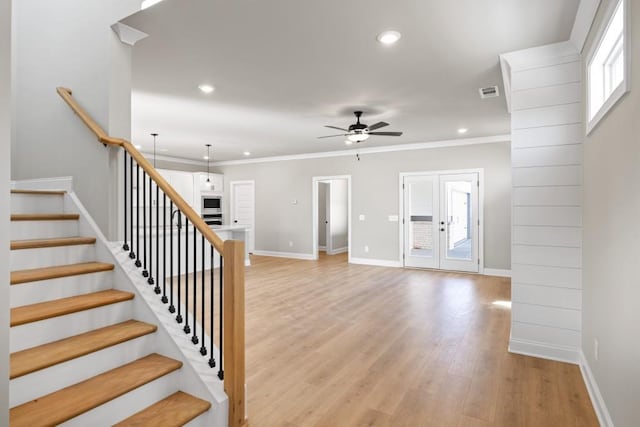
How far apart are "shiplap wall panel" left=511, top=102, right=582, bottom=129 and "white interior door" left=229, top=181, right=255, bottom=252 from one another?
7.70 meters

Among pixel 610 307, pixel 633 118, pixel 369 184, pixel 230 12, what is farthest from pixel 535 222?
pixel 369 184

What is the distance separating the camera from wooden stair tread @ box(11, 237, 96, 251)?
2.28m

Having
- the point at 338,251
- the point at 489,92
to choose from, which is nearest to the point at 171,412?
the point at 489,92

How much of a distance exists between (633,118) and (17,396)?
318cm

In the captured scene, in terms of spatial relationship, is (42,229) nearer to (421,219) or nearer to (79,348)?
(79,348)

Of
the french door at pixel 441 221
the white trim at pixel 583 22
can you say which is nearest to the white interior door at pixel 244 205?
the french door at pixel 441 221

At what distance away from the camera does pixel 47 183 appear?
10.2 feet

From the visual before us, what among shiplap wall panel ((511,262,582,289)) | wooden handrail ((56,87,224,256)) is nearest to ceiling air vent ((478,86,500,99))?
shiplap wall panel ((511,262,582,289))

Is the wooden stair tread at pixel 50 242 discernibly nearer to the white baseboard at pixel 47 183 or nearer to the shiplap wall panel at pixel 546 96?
the white baseboard at pixel 47 183

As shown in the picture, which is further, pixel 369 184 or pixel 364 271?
pixel 369 184

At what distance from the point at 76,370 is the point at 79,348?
0.11m

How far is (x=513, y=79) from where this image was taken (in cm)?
329

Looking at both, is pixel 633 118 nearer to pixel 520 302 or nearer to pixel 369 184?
pixel 520 302

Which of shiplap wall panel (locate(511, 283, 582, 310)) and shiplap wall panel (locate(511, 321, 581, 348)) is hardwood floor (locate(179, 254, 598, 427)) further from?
shiplap wall panel (locate(511, 283, 582, 310))
